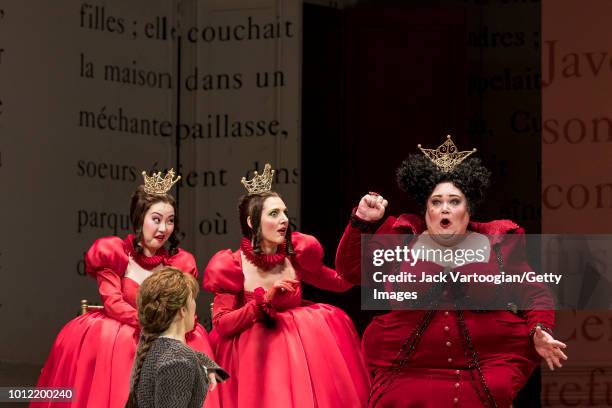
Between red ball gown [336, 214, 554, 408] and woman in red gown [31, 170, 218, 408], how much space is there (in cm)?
82

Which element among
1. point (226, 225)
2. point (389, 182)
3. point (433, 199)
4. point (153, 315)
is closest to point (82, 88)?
point (226, 225)

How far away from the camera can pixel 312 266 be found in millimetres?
6125

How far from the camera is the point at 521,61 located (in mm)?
7438

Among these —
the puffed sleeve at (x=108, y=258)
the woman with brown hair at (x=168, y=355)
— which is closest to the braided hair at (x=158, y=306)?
the woman with brown hair at (x=168, y=355)

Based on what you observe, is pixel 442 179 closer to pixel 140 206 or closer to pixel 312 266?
pixel 312 266

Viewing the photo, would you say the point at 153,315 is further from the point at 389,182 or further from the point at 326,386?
the point at 389,182

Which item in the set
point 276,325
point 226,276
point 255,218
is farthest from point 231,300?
point 255,218

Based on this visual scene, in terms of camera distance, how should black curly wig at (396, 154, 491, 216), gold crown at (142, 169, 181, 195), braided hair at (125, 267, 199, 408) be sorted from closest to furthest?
braided hair at (125, 267, 199, 408) → black curly wig at (396, 154, 491, 216) → gold crown at (142, 169, 181, 195)

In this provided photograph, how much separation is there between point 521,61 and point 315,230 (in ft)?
4.57

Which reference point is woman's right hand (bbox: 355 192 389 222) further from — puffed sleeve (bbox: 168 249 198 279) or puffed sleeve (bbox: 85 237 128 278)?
puffed sleeve (bbox: 85 237 128 278)

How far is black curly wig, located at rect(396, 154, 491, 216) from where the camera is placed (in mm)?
5574

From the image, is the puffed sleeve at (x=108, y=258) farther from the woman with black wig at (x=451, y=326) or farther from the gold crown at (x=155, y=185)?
the woman with black wig at (x=451, y=326)

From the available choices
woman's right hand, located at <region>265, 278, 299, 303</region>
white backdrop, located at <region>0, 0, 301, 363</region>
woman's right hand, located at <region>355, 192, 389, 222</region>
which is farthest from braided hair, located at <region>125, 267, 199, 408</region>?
white backdrop, located at <region>0, 0, 301, 363</region>

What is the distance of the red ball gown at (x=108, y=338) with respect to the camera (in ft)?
19.4
